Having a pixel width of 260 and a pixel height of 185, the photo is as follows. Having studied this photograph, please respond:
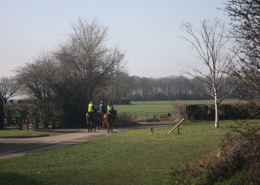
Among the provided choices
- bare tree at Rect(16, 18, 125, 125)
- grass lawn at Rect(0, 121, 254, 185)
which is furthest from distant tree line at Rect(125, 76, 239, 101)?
grass lawn at Rect(0, 121, 254, 185)

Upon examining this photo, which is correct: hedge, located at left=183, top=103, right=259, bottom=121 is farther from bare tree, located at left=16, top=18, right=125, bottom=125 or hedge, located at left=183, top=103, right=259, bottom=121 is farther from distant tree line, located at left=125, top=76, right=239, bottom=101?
distant tree line, located at left=125, top=76, right=239, bottom=101

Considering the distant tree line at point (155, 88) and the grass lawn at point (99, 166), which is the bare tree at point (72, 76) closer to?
the grass lawn at point (99, 166)

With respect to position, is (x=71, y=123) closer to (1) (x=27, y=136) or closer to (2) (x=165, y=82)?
(1) (x=27, y=136)

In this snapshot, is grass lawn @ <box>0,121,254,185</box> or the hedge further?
the hedge

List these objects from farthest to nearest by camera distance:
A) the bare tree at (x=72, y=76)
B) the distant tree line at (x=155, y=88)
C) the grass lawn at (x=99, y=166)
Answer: the distant tree line at (x=155, y=88), the bare tree at (x=72, y=76), the grass lawn at (x=99, y=166)

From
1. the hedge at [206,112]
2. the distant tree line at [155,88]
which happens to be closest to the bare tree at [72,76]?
the hedge at [206,112]

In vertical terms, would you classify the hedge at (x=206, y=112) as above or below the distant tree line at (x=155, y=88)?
below

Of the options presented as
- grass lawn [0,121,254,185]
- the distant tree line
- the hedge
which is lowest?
grass lawn [0,121,254,185]

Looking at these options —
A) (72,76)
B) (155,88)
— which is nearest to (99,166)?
(72,76)

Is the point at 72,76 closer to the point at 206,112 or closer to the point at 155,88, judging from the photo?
the point at 206,112

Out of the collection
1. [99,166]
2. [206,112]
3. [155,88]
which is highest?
[155,88]

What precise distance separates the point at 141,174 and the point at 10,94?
66.6m

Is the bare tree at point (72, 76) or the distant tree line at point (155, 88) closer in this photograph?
the bare tree at point (72, 76)

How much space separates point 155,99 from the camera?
115 meters
